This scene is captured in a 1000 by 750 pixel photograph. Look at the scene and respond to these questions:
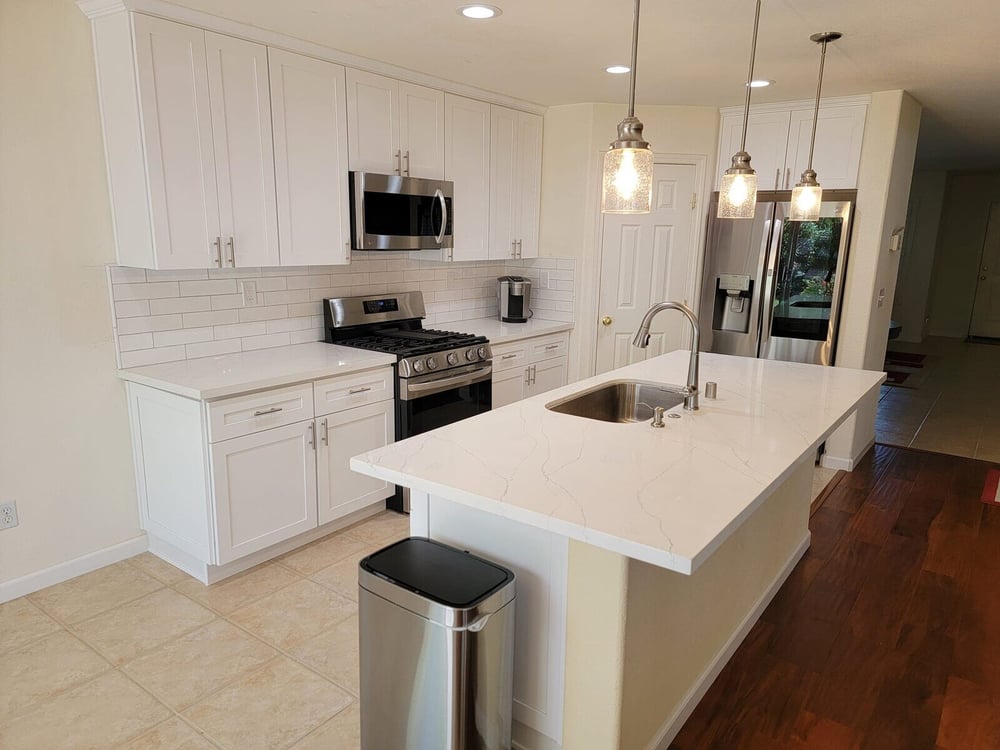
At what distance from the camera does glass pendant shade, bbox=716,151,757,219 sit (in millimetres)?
2275

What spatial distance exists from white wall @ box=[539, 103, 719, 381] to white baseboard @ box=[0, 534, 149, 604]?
3.04m

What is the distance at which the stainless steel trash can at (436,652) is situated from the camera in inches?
66.0

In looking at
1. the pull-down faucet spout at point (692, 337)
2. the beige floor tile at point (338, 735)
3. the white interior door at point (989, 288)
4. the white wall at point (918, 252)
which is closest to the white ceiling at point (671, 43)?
the pull-down faucet spout at point (692, 337)

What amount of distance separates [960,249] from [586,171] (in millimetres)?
7883

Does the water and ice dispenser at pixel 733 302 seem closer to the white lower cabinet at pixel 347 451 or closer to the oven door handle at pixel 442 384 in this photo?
the oven door handle at pixel 442 384

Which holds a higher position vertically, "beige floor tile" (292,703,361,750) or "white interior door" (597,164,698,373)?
"white interior door" (597,164,698,373)

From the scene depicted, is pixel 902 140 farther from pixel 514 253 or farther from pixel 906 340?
pixel 906 340

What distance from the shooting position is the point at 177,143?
2.79 m

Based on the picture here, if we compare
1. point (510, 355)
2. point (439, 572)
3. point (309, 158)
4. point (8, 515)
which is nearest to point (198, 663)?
point (8, 515)

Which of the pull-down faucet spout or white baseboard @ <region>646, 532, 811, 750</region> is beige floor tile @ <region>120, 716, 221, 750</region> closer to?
white baseboard @ <region>646, 532, 811, 750</region>

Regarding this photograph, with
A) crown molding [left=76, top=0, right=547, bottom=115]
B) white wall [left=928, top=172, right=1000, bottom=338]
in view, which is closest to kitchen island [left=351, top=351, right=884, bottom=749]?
crown molding [left=76, top=0, right=547, bottom=115]

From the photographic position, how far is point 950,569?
3.23 m

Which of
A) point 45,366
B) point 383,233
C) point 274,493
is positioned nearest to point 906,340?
point 383,233

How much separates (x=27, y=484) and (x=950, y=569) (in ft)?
13.9
